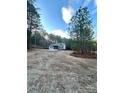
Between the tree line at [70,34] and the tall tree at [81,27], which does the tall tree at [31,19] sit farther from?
the tall tree at [81,27]

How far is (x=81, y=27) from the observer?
74.9 inches

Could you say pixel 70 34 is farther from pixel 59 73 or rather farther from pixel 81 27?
pixel 59 73

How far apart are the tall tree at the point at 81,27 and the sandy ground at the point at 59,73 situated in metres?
0.14

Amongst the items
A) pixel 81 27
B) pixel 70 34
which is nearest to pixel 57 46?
pixel 70 34

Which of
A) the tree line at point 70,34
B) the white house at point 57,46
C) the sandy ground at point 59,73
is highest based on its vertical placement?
the tree line at point 70,34

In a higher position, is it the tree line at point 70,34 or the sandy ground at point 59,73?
the tree line at point 70,34

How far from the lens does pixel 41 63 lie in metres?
1.86

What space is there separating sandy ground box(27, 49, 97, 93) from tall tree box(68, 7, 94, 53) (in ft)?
0.44

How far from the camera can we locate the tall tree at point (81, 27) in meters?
1.87

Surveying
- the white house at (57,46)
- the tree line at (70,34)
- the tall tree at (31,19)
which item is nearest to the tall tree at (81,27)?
the tree line at (70,34)

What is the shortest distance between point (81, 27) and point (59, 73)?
42 centimetres
